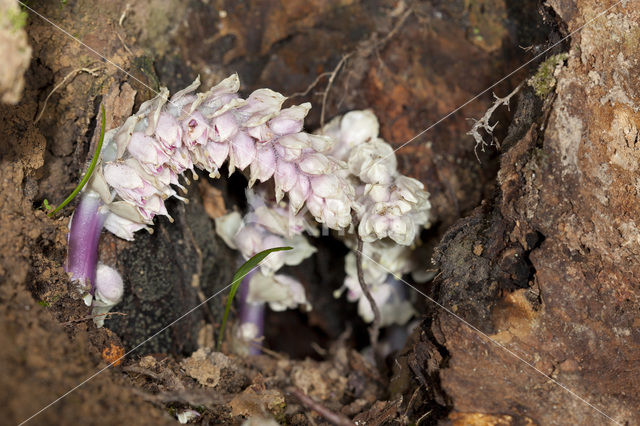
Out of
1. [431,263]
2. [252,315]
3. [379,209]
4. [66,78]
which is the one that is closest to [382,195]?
[379,209]

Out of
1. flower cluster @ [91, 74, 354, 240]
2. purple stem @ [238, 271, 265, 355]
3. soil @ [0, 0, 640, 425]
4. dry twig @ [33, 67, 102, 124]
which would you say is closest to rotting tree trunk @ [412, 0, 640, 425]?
soil @ [0, 0, 640, 425]

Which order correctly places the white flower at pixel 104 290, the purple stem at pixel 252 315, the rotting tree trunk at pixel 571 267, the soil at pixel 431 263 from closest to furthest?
the soil at pixel 431 263 < the rotting tree trunk at pixel 571 267 < the white flower at pixel 104 290 < the purple stem at pixel 252 315

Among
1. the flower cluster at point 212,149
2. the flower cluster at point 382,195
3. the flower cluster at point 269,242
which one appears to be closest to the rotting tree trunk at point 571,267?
the flower cluster at point 382,195

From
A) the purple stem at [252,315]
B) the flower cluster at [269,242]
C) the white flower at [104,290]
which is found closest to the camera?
the white flower at [104,290]

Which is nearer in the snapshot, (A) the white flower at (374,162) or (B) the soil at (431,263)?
(B) the soil at (431,263)

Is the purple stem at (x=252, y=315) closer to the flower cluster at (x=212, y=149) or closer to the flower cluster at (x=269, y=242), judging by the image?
the flower cluster at (x=269, y=242)

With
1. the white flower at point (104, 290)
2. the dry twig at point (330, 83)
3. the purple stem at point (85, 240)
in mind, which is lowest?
the white flower at point (104, 290)

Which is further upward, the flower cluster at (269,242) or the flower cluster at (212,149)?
the flower cluster at (212,149)
